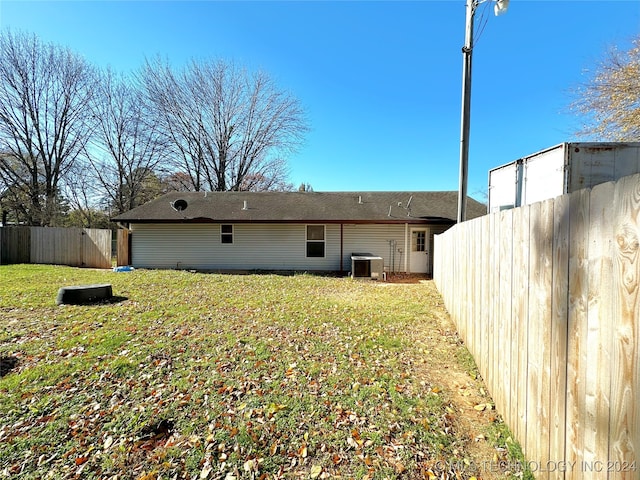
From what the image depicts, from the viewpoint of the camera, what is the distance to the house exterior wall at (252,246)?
42.2 feet

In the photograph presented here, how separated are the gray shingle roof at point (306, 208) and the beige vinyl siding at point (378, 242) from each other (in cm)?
59

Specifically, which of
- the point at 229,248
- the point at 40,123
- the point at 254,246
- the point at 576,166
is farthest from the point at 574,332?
the point at 40,123

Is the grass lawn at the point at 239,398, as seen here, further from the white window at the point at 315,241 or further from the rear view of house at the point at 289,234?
the white window at the point at 315,241

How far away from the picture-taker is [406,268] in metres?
12.5

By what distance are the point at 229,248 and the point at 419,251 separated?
9.05m

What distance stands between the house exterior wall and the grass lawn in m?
7.17

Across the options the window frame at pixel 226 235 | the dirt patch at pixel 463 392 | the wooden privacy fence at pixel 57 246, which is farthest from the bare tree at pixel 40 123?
the dirt patch at pixel 463 392

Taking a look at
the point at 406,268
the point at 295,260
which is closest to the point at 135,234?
the point at 295,260

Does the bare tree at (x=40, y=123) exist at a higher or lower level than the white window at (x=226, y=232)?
higher

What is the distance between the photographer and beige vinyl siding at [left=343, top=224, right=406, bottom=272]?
12.6 metres

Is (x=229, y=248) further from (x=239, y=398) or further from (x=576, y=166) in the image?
(x=576, y=166)

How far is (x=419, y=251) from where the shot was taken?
12.6m

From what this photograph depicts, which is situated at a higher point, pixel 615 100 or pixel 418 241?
pixel 615 100

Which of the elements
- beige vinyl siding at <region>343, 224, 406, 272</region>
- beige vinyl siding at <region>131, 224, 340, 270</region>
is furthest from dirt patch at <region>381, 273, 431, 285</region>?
beige vinyl siding at <region>131, 224, 340, 270</region>
